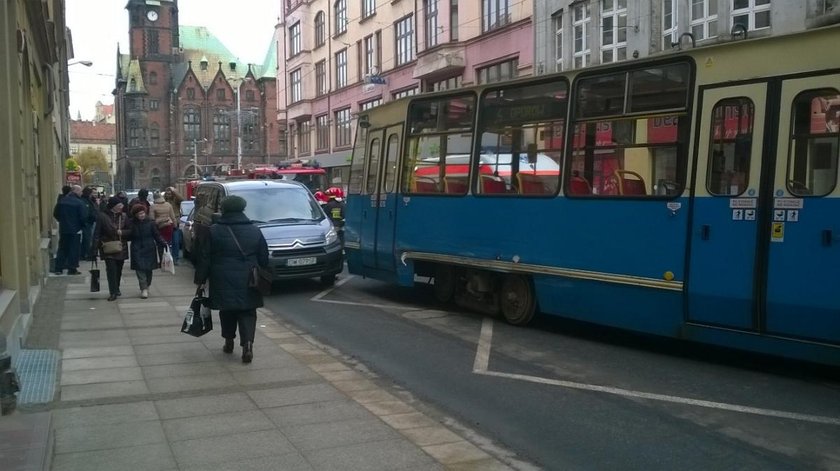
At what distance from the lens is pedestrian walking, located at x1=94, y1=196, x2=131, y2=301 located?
12.9m

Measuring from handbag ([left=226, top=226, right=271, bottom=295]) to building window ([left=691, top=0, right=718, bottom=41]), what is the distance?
15.3 meters

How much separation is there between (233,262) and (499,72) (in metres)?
23.6

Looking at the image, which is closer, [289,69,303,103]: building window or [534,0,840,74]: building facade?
[534,0,840,74]: building facade

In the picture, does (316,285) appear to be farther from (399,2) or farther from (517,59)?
(399,2)

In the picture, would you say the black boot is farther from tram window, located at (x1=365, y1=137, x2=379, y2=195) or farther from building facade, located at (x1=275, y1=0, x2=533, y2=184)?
building facade, located at (x1=275, y1=0, x2=533, y2=184)

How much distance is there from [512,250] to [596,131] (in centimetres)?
191

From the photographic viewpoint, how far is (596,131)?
30.6 feet

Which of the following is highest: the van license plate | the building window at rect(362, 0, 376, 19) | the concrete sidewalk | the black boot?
the building window at rect(362, 0, 376, 19)

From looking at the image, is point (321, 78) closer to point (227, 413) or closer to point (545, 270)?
point (545, 270)

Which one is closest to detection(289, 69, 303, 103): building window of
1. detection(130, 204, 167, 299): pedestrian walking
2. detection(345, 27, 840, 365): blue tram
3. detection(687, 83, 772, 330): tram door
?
detection(130, 204, 167, 299): pedestrian walking

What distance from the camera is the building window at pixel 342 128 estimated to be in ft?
155

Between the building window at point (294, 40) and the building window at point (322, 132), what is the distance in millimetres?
5561

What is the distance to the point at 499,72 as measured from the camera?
100ft

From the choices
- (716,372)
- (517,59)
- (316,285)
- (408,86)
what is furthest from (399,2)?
(716,372)
